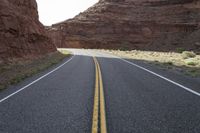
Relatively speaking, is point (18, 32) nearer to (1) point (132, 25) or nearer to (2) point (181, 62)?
(2) point (181, 62)

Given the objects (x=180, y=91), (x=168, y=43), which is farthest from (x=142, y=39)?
(x=180, y=91)

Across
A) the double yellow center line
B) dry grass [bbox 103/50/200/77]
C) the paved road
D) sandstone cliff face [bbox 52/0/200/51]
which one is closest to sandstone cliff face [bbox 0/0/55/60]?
dry grass [bbox 103/50/200/77]

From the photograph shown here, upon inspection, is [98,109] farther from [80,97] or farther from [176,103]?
[176,103]

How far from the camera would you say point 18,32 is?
1042 inches

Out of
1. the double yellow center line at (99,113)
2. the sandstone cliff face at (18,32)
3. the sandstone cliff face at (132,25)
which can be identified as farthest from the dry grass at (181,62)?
the sandstone cliff face at (132,25)

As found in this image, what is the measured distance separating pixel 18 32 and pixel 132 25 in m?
66.1

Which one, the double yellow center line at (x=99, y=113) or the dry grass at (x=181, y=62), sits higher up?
the double yellow center line at (x=99, y=113)

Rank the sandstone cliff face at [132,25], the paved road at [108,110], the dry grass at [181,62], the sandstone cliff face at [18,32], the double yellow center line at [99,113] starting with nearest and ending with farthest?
1. the double yellow center line at [99,113]
2. the paved road at [108,110]
3. the dry grass at [181,62]
4. the sandstone cliff face at [18,32]
5. the sandstone cliff face at [132,25]

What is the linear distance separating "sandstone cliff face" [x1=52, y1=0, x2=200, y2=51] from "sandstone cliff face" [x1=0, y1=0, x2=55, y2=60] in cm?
4804

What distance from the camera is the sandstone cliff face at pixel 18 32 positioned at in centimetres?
2327

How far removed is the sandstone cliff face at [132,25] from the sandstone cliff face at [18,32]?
1891 inches

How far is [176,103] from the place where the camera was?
7598mm

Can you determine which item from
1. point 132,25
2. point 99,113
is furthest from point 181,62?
point 132,25

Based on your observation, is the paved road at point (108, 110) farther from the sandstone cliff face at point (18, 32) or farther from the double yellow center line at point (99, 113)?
the sandstone cliff face at point (18, 32)
